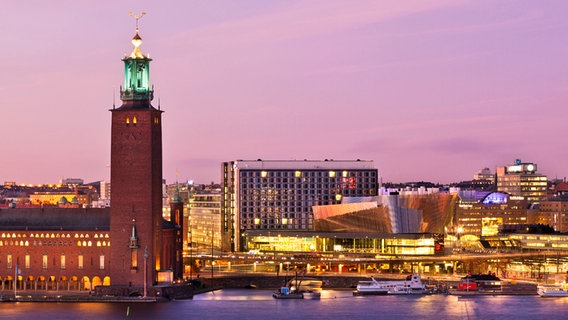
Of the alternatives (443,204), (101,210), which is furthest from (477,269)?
(101,210)

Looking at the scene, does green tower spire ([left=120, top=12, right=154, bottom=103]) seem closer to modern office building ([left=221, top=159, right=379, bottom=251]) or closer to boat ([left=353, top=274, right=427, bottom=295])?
boat ([left=353, top=274, right=427, bottom=295])

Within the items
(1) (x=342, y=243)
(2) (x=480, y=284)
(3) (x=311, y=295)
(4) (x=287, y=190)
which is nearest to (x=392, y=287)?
(2) (x=480, y=284)

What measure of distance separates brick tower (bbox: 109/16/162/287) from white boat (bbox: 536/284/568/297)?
34.7 meters

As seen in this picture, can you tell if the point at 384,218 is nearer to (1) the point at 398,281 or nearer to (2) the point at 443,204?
(2) the point at 443,204

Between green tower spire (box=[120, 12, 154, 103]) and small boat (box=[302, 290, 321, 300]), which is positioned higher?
green tower spire (box=[120, 12, 154, 103])

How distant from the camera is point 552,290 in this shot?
427ft

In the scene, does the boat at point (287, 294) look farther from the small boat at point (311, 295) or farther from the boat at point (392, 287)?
the boat at point (392, 287)

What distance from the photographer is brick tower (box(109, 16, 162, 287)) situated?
380ft

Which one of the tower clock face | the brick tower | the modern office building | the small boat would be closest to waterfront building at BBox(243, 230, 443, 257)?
the modern office building

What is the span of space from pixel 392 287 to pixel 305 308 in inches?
813

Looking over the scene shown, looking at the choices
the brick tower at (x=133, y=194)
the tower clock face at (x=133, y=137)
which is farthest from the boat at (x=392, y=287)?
the tower clock face at (x=133, y=137)

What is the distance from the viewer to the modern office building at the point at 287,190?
615 ft

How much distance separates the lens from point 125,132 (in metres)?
116

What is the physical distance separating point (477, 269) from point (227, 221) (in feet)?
145
